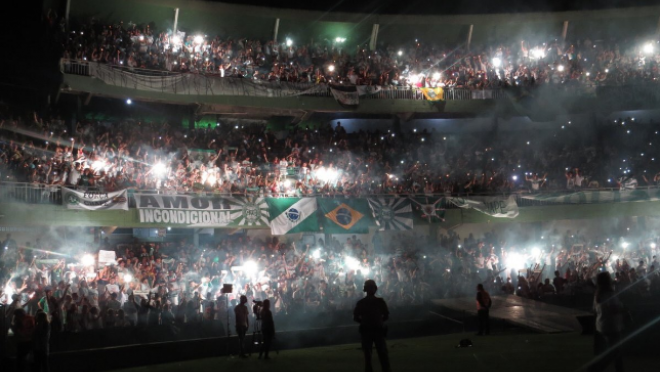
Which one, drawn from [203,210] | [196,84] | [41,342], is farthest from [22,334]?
[196,84]

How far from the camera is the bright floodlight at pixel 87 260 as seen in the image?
2024 centimetres

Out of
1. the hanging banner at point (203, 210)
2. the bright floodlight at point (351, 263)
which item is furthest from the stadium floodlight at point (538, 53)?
the hanging banner at point (203, 210)

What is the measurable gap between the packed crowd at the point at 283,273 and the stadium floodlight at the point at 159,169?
2.94 metres

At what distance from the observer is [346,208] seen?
79.3 feet

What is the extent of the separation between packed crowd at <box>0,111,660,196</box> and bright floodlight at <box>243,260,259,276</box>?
106 inches

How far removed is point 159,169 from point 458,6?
60.9 feet

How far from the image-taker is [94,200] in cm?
2016

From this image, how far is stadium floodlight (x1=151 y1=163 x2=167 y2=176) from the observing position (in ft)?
73.5

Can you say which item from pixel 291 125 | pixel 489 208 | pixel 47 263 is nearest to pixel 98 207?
pixel 47 263

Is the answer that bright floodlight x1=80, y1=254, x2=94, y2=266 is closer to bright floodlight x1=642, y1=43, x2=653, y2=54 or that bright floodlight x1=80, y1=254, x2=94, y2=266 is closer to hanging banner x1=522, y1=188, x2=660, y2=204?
hanging banner x1=522, y1=188, x2=660, y2=204

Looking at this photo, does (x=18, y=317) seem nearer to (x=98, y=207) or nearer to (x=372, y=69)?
(x=98, y=207)

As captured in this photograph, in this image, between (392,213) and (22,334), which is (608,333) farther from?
(392,213)

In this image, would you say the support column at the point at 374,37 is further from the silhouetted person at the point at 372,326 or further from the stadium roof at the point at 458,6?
the silhouetted person at the point at 372,326

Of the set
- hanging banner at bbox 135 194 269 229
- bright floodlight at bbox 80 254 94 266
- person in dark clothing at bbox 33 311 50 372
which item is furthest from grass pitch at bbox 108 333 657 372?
hanging banner at bbox 135 194 269 229
